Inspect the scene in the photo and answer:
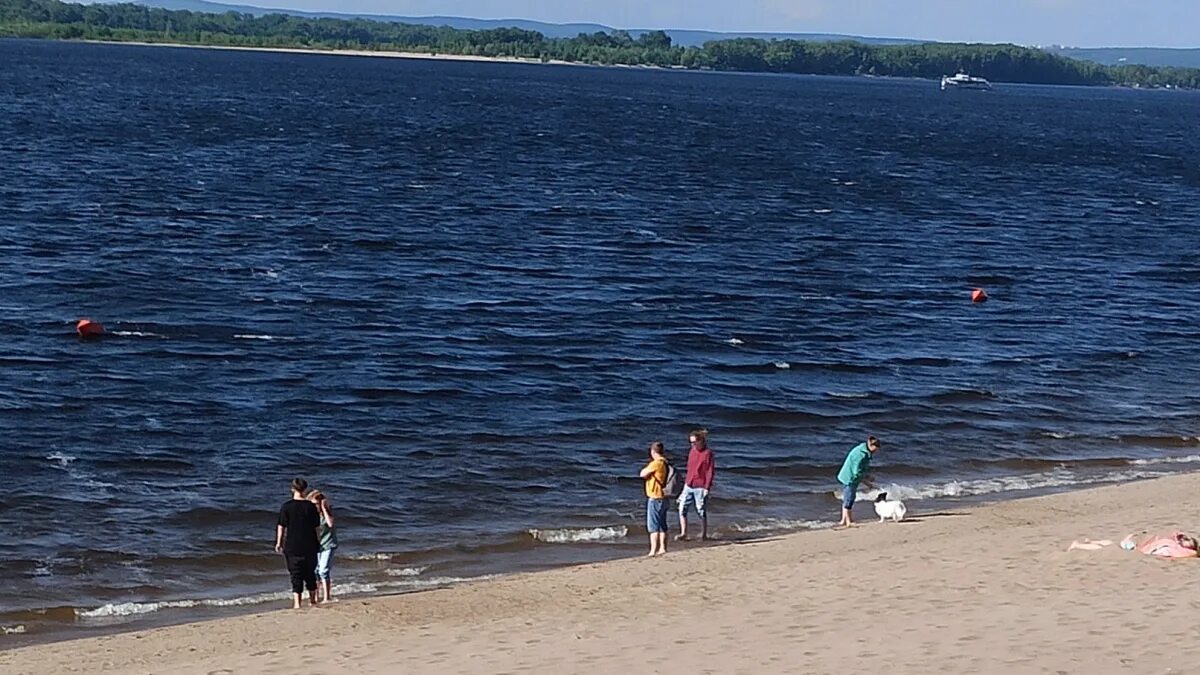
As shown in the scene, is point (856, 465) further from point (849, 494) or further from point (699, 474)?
point (699, 474)

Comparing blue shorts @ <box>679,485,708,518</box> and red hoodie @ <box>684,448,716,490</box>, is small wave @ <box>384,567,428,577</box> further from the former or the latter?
red hoodie @ <box>684,448,716,490</box>

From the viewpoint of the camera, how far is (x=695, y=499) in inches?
950

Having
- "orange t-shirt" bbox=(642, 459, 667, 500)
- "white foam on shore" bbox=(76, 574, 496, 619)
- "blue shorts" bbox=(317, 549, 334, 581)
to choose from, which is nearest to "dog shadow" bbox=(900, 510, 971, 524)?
"orange t-shirt" bbox=(642, 459, 667, 500)

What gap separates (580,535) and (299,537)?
237 inches

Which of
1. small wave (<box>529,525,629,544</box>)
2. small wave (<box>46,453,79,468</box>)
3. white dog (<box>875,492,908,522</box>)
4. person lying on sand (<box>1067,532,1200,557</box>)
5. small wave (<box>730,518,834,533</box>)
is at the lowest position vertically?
small wave (<box>46,453,79,468</box>)

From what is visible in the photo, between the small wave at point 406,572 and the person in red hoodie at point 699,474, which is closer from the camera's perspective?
the small wave at point 406,572

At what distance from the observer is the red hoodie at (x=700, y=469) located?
939 inches

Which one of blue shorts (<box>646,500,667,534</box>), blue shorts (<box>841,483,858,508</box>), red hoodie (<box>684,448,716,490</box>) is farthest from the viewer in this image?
blue shorts (<box>841,483,858,508</box>)

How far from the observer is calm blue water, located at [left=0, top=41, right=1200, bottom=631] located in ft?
83.7

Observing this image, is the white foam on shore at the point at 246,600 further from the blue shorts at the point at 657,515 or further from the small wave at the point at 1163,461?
the small wave at the point at 1163,461

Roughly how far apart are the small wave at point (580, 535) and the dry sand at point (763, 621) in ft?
5.23

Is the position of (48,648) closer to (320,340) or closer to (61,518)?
(61,518)

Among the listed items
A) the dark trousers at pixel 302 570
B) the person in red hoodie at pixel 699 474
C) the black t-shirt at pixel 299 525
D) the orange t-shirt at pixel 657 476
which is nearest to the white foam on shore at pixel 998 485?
the person in red hoodie at pixel 699 474

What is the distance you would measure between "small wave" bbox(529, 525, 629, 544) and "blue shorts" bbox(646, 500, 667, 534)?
150cm
